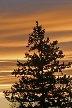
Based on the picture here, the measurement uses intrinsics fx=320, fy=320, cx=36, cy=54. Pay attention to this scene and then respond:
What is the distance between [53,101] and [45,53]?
547 cm

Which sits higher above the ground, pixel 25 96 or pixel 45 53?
pixel 45 53

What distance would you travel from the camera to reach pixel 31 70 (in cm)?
3616

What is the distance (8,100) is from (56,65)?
680 cm

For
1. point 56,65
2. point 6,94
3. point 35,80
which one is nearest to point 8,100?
point 6,94

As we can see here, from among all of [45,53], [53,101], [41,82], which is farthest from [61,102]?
[45,53]

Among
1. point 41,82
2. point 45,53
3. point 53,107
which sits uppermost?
point 45,53

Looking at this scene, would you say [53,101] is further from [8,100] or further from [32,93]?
[8,100]

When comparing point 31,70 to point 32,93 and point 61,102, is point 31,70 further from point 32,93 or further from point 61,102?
point 61,102

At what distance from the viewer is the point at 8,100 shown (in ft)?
120

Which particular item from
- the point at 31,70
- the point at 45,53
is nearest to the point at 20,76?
the point at 31,70

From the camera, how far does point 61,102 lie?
3631 centimetres

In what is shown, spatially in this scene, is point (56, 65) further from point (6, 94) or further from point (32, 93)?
point (6, 94)

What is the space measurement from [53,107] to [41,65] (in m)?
4.92

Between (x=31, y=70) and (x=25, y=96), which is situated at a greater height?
(x=31, y=70)
